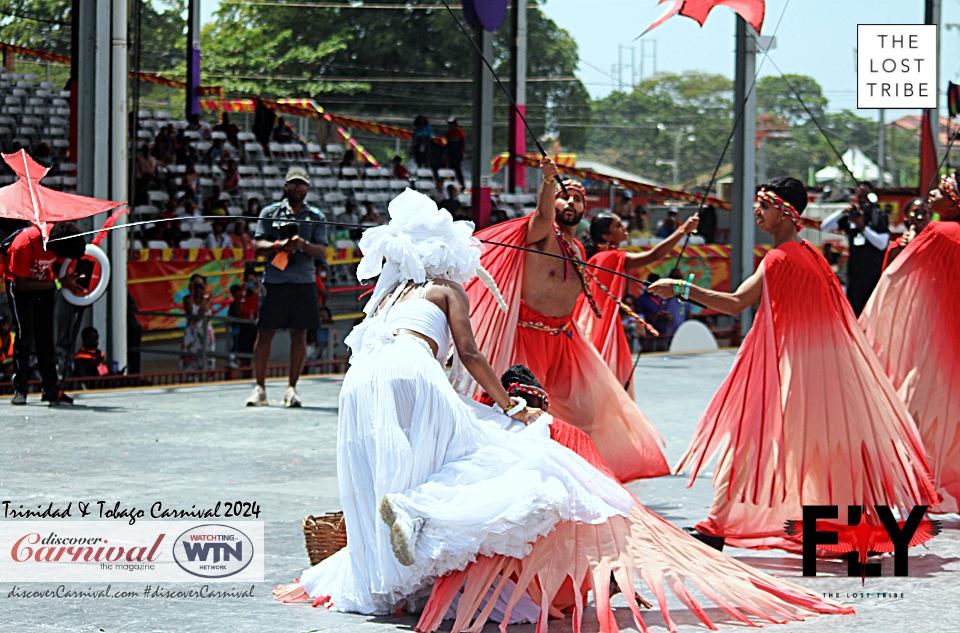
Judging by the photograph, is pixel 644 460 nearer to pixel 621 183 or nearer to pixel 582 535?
pixel 582 535

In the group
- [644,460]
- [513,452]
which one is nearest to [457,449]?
[513,452]

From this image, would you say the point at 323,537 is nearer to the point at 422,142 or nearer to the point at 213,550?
the point at 213,550

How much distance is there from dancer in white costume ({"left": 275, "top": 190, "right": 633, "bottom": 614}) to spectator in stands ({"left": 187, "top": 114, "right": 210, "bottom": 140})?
20.7 m

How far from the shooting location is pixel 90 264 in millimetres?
10766

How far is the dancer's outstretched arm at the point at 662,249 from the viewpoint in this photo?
740 cm

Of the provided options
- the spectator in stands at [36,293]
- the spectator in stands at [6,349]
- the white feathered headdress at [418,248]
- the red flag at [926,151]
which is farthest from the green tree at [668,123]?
the white feathered headdress at [418,248]

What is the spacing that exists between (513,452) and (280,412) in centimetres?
598

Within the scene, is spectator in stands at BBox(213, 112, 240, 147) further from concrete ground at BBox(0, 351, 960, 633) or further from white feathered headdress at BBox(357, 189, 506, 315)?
white feathered headdress at BBox(357, 189, 506, 315)

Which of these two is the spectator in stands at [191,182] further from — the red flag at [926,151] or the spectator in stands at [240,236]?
the red flag at [926,151]

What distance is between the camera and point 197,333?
14.2 m

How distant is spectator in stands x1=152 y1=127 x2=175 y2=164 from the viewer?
74.6 feet

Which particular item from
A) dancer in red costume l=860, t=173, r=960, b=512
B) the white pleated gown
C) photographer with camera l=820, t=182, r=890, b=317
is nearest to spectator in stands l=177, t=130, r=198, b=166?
photographer with camera l=820, t=182, r=890, b=317

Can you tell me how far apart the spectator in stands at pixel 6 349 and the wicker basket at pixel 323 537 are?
24.3 ft

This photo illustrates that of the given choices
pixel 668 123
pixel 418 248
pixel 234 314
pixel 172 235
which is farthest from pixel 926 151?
pixel 668 123
